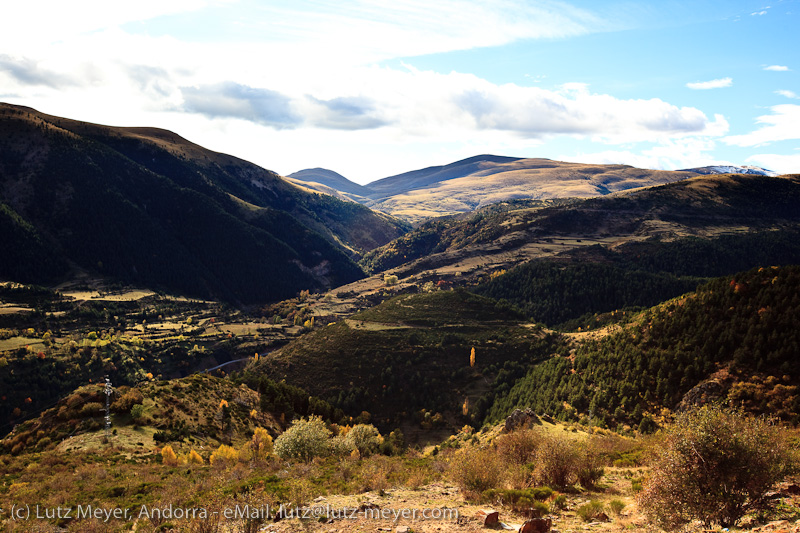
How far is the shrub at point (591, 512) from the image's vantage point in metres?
27.2

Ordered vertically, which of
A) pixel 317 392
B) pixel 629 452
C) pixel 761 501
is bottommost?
pixel 317 392

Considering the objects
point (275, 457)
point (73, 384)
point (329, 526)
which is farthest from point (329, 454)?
point (73, 384)

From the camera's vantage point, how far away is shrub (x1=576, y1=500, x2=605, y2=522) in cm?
2715

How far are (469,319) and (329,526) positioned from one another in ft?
492

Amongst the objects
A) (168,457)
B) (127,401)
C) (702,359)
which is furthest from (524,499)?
(127,401)

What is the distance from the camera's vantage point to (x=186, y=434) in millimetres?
71938

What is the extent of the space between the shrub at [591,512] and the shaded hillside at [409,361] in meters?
91.2

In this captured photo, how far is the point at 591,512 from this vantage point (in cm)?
2758

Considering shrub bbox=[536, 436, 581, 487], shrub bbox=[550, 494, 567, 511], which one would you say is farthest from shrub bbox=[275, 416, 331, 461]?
shrub bbox=[550, 494, 567, 511]

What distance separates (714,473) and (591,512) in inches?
316

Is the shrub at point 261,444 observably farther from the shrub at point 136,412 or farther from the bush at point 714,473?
the bush at point 714,473

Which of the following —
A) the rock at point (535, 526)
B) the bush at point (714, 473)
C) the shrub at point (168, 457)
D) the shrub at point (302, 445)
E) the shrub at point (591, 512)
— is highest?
the bush at point (714, 473)

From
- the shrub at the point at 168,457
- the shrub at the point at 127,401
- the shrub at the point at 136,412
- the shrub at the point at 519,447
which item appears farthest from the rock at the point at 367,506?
the shrub at the point at 127,401

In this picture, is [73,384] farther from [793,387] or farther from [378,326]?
[793,387]
